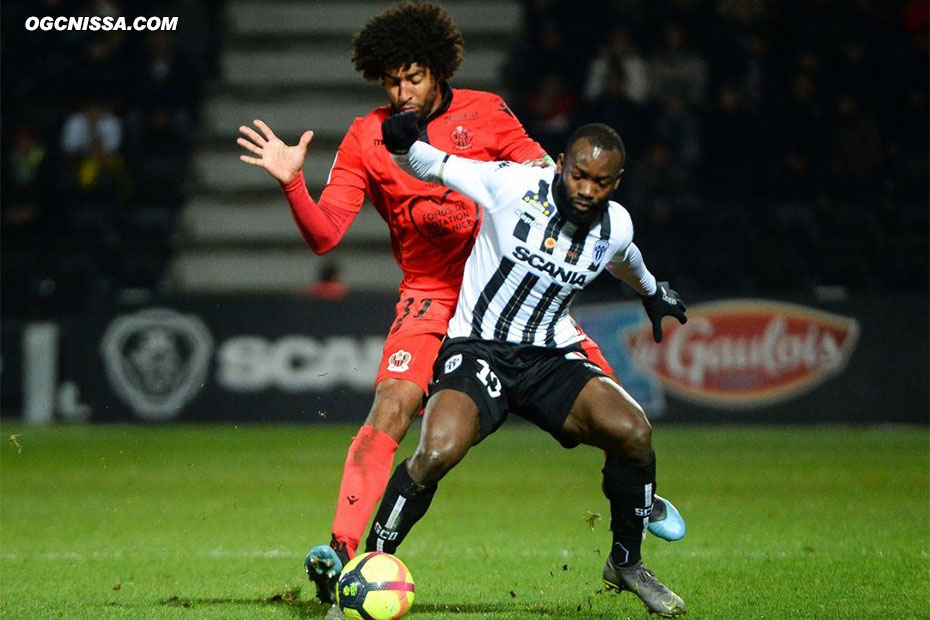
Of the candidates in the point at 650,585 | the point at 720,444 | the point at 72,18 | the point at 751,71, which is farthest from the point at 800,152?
the point at 650,585

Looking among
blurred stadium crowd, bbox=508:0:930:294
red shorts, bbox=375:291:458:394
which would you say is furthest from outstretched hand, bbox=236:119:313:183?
blurred stadium crowd, bbox=508:0:930:294

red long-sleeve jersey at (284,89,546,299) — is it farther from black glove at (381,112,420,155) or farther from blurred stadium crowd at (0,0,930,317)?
blurred stadium crowd at (0,0,930,317)

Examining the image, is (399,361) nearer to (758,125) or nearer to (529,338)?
(529,338)

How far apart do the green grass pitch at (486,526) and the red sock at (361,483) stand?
0.38 meters

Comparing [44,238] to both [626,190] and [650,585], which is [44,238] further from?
[650,585]

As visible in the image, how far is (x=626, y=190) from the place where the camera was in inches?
577

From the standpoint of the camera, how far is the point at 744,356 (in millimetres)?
12859

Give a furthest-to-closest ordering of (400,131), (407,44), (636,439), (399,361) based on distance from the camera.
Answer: (407,44) → (399,361) → (636,439) → (400,131)

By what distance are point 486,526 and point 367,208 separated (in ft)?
31.1

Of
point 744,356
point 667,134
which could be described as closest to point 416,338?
point 744,356

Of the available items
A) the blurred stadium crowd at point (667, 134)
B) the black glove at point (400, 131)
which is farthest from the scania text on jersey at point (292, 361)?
the black glove at point (400, 131)

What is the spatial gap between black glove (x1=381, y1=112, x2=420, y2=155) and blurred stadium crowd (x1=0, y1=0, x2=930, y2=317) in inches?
350

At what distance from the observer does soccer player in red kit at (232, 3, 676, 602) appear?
5340mm

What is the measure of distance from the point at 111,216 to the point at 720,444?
7.66 m
